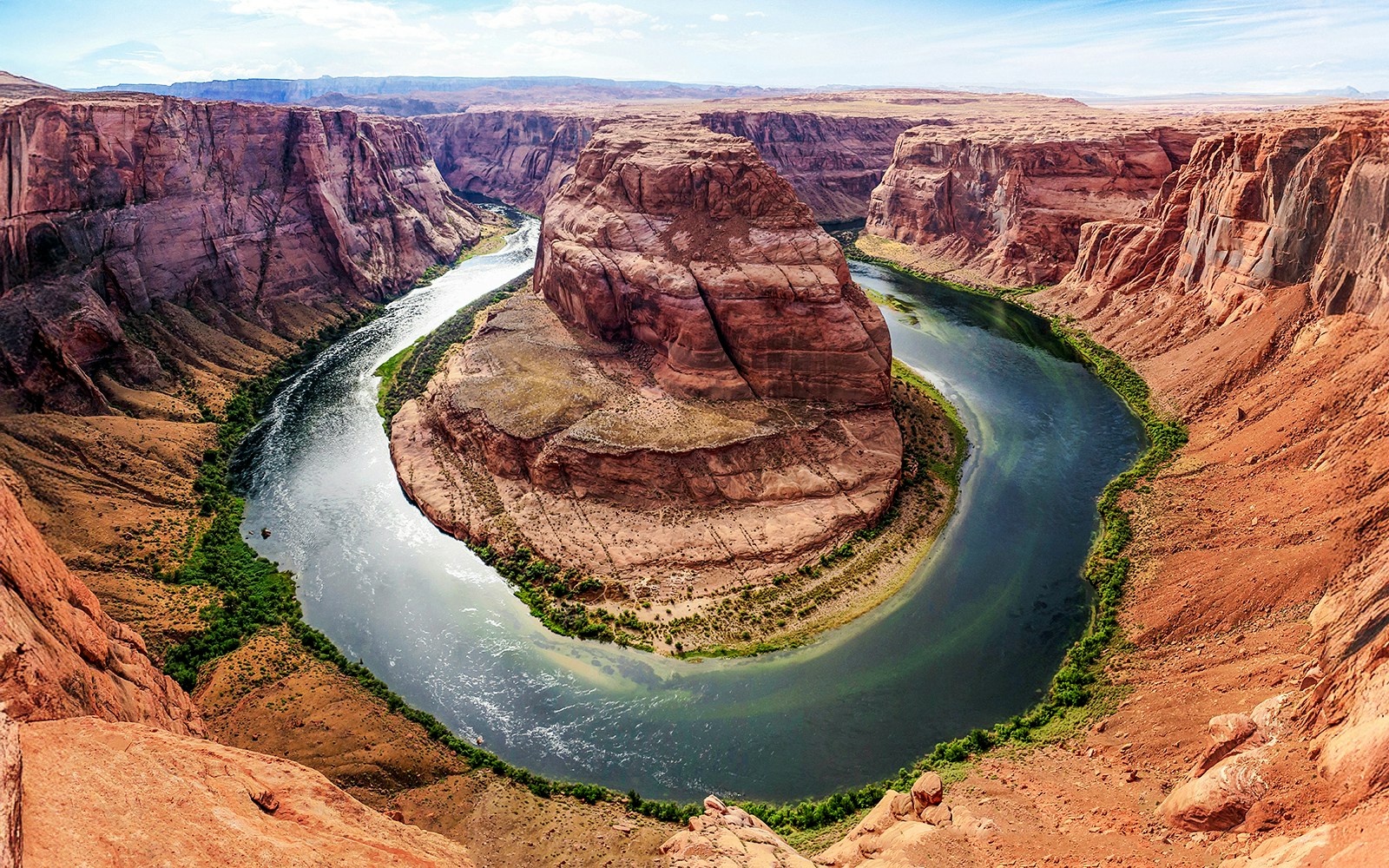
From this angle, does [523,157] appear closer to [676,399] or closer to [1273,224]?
[676,399]

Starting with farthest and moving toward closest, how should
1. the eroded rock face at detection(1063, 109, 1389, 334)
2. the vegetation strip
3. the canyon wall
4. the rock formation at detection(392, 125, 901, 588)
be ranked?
the canyon wall < the eroded rock face at detection(1063, 109, 1389, 334) < the rock formation at detection(392, 125, 901, 588) < the vegetation strip

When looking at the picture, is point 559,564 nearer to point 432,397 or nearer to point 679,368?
point 679,368

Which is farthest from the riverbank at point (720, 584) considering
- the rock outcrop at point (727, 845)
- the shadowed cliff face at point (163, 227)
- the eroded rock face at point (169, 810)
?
the shadowed cliff face at point (163, 227)

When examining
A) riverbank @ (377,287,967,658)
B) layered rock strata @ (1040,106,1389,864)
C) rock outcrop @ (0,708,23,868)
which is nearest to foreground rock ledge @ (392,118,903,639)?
riverbank @ (377,287,967,658)

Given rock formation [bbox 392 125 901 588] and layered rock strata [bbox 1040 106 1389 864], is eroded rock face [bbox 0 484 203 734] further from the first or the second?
layered rock strata [bbox 1040 106 1389 864]

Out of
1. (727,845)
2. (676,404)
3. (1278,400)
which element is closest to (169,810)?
(727,845)

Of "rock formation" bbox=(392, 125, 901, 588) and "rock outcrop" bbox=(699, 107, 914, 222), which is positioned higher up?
"rock outcrop" bbox=(699, 107, 914, 222)
